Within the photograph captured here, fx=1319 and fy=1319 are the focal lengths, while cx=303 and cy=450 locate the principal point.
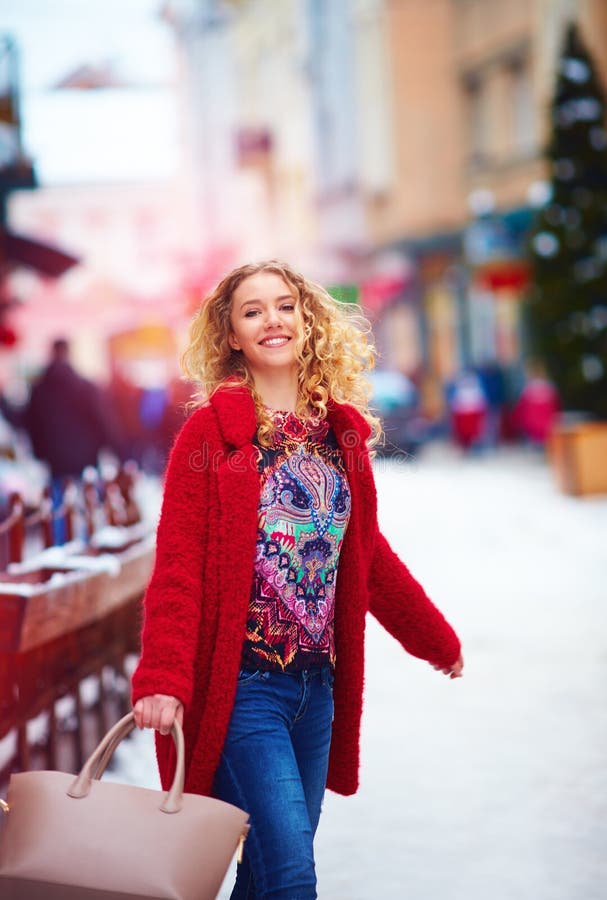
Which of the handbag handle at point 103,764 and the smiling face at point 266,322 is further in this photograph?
the smiling face at point 266,322

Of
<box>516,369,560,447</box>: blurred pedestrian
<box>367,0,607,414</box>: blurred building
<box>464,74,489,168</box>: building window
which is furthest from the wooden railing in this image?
<box>464,74,489,168</box>: building window

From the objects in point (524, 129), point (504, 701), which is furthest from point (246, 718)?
point (524, 129)

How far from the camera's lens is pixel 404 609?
10.2 ft

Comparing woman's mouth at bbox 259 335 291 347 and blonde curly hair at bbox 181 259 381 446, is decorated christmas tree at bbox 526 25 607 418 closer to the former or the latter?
blonde curly hair at bbox 181 259 381 446

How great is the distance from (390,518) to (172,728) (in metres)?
12.4

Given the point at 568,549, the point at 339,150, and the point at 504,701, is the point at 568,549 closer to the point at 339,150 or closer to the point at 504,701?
the point at 504,701

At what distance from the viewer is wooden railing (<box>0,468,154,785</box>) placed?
4387 millimetres

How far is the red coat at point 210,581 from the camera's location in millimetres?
2646

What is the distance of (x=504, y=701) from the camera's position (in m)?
6.30

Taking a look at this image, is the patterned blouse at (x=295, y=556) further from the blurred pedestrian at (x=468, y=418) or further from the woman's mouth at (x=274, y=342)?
the blurred pedestrian at (x=468, y=418)

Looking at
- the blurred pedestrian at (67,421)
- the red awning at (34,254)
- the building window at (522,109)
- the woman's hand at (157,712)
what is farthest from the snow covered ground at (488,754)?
the building window at (522,109)

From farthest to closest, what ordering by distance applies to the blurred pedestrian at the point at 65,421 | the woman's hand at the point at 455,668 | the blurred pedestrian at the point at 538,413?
the blurred pedestrian at the point at 538,413 < the blurred pedestrian at the point at 65,421 < the woman's hand at the point at 455,668

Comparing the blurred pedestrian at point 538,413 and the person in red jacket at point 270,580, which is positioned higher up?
the person in red jacket at point 270,580

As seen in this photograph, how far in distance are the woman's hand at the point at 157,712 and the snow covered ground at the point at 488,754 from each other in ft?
2.40
